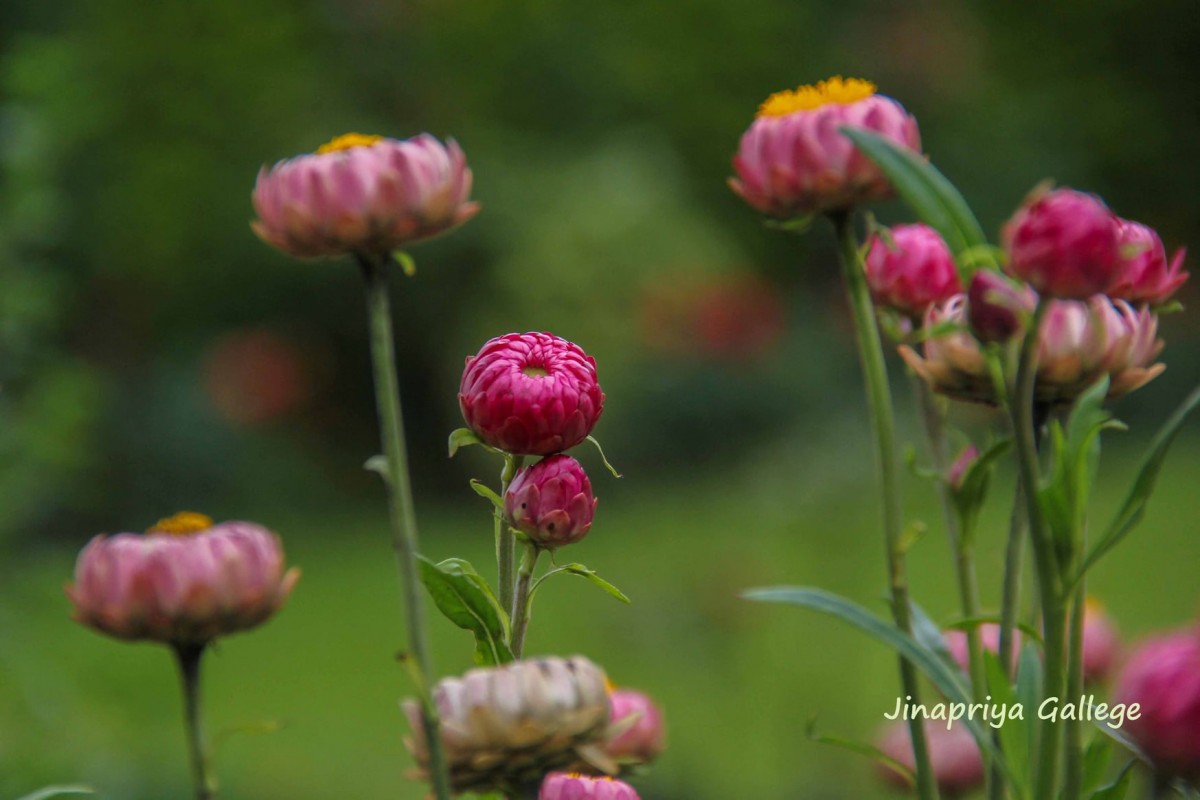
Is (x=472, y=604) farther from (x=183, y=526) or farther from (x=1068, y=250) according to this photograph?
(x=1068, y=250)

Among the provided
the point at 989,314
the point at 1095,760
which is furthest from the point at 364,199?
the point at 1095,760

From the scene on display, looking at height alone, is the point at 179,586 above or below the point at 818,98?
below

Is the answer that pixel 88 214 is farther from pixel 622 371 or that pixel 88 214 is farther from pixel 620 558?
pixel 620 558

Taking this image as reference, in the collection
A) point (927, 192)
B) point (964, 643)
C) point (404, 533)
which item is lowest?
point (964, 643)

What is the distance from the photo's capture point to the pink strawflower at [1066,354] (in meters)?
0.76

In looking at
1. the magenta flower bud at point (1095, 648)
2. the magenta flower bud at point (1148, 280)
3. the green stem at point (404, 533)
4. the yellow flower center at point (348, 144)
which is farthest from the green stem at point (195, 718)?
the magenta flower bud at point (1095, 648)

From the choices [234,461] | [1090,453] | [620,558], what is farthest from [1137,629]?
[234,461]

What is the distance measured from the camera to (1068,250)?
61cm

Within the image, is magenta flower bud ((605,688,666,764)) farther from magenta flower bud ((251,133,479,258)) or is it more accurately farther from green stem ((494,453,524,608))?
magenta flower bud ((251,133,479,258))

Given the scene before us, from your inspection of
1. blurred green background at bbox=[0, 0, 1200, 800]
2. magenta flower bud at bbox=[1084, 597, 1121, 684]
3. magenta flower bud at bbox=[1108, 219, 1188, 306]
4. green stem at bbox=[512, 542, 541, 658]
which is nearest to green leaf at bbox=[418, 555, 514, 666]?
green stem at bbox=[512, 542, 541, 658]

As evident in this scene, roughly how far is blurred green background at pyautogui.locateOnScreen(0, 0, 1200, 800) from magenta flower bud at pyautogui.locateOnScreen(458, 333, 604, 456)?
2.56m

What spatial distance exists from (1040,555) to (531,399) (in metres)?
0.25

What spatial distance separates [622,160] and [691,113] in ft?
3.87

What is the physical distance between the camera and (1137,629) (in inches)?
187
